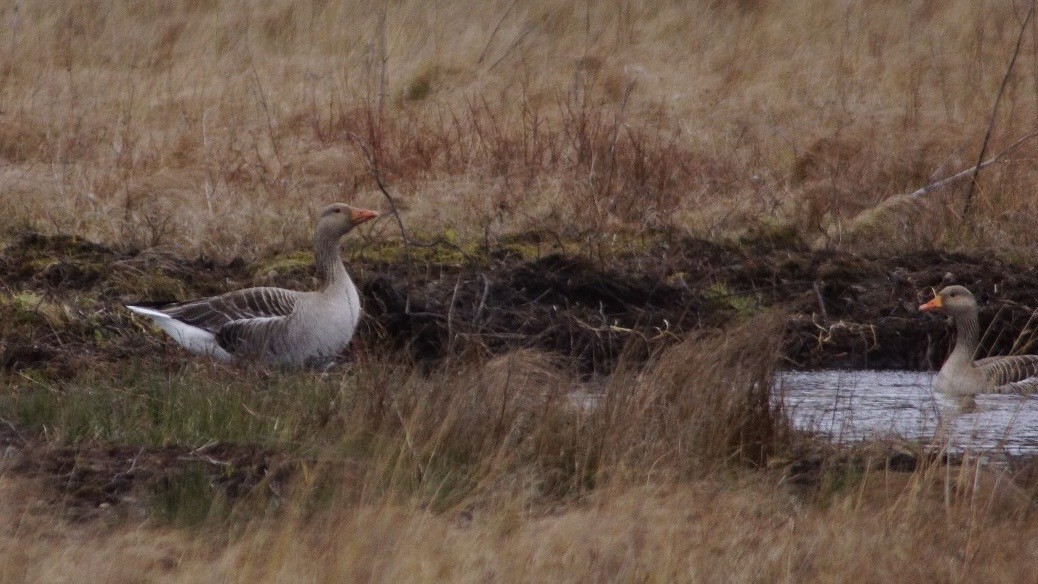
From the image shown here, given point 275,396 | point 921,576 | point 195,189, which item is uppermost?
point 921,576

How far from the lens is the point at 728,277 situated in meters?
9.78

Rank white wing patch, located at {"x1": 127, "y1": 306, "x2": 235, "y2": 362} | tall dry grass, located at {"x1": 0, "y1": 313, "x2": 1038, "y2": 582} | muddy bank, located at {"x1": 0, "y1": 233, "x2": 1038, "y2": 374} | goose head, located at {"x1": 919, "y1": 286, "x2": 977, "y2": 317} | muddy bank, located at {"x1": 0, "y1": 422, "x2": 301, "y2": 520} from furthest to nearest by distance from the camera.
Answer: goose head, located at {"x1": 919, "y1": 286, "x2": 977, "y2": 317} → muddy bank, located at {"x1": 0, "y1": 233, "x2": 1038, "y2": 374} → white wing patch, located at {"x1": 127, "y1": 306, "x2": 235, "y2": 362} → muddy bank, located at {"x1": 0, "y1": 422, "x2": 301, "y2": 520} → tall dry grass, located at {"x1": 0, "y1": 313, "x2": 1038, "y2": 582}

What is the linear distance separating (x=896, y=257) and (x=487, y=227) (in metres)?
2.65

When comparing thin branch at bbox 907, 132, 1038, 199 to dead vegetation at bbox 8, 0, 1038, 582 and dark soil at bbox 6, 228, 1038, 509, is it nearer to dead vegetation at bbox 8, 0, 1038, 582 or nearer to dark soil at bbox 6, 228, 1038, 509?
dead vegetation at bbox 8, 0, 1038, 582

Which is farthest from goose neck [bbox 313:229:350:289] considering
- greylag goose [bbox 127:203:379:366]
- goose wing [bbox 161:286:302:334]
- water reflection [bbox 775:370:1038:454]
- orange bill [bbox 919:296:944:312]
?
A: orange bill [bbox 919:296:944:312]

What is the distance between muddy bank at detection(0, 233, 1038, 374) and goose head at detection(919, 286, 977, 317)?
0.21 m

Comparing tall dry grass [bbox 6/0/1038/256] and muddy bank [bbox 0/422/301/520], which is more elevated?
muddy bank [bbox 0/422/301/520]

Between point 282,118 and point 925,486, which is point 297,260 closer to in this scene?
point 282,118

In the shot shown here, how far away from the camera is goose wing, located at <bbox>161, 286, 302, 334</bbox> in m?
8.02

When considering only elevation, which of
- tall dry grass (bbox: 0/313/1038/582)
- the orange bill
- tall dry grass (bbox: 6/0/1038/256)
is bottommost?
tall dry grass (bbox: 6/0/1038/256)

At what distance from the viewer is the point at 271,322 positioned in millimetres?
7883

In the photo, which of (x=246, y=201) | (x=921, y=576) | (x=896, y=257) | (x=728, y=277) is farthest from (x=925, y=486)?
(x=246, y=201)

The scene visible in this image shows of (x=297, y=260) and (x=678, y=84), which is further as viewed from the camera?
(x=678, y=84)

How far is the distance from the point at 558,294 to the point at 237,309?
192cm
